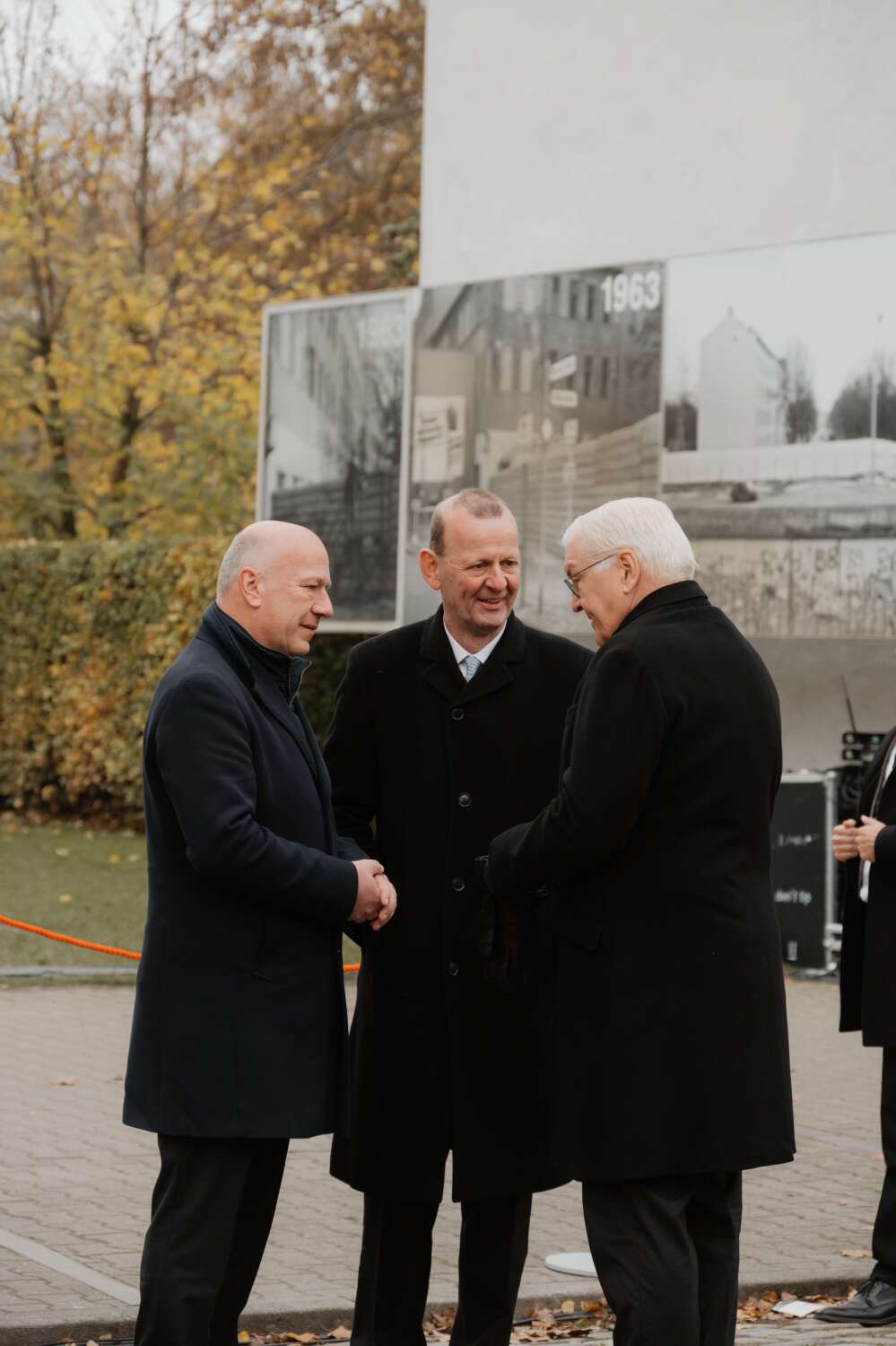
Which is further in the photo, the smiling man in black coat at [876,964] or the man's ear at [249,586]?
the smiling man in black coat at [876,964]

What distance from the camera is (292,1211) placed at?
6.84m

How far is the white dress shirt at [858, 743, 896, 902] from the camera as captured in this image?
6016 mm

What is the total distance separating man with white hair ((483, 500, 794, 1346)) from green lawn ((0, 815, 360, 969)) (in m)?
8.03

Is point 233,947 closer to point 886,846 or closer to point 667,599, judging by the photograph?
point 667,599

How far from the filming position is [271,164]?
27125 millimetres

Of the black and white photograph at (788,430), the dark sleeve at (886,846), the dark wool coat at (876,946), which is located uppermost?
the black and white photograph at (788,430)

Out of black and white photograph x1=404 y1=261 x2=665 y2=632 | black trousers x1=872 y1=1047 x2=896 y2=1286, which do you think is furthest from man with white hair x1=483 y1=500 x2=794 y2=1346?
black and white photograph x1=404 y1=261 x2=665 y2=632

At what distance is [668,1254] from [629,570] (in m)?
1.37

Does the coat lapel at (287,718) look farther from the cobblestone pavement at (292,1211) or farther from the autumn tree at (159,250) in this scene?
the autumn tree at (159,250)

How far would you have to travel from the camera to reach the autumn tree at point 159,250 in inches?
973

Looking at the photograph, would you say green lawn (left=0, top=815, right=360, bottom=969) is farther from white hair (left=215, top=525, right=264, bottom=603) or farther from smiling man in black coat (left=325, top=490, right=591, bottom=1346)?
white hair (left=215, top=525, right=264, bottom=603)

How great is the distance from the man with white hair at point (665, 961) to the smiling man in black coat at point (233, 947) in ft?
1.62

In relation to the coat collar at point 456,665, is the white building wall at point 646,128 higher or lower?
higher

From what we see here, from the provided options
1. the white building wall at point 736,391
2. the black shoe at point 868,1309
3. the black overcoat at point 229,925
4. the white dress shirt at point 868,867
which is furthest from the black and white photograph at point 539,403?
the black overcoat at point 229,925
